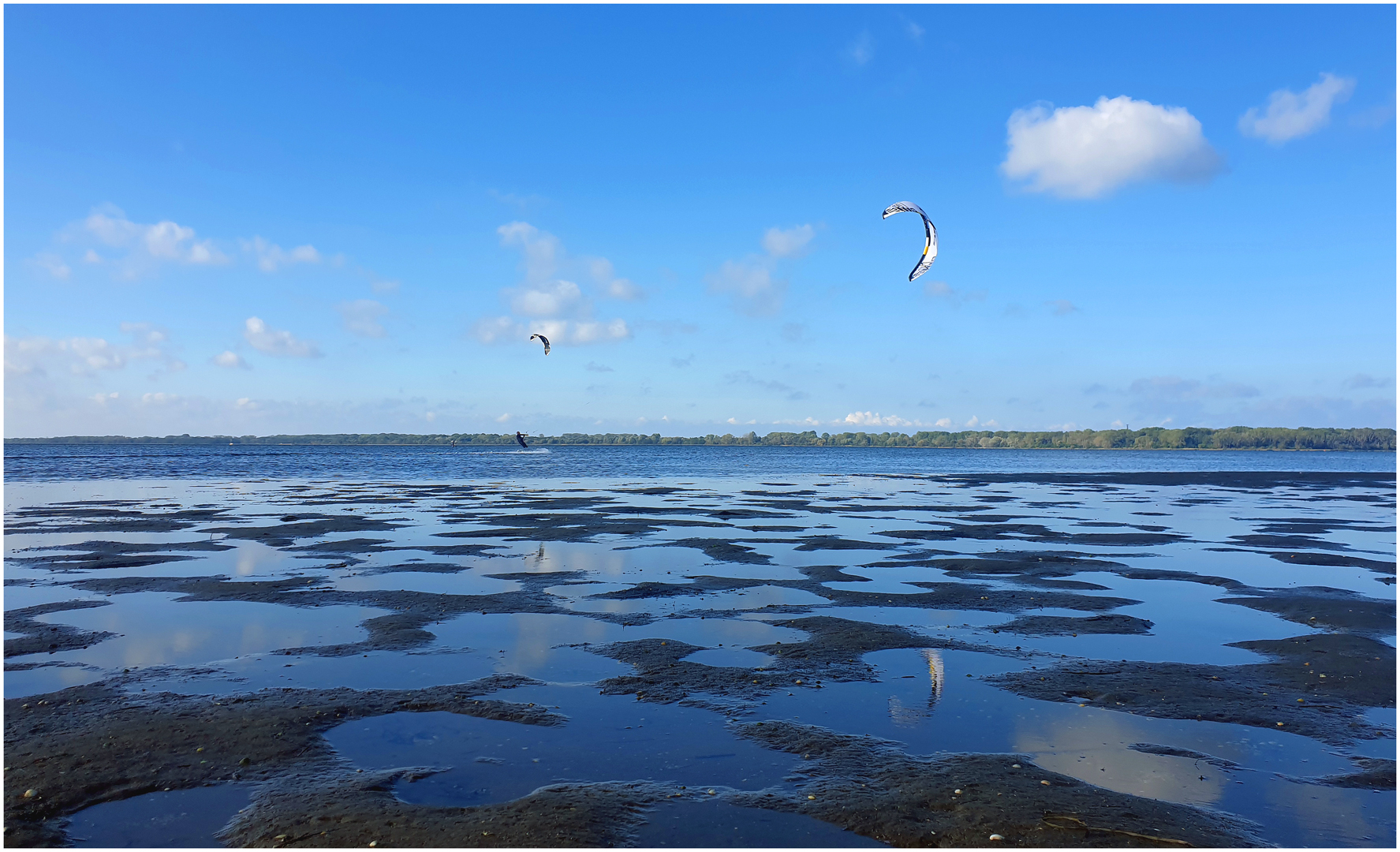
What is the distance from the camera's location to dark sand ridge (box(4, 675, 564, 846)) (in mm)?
6828

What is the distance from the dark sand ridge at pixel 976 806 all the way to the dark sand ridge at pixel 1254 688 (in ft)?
8.25

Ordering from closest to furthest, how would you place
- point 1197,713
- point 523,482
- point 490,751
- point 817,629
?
1. point 490,751
2. point 1197,713
3. point 817,629
4. point 523,482

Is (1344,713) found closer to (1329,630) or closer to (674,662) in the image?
(1329,630)

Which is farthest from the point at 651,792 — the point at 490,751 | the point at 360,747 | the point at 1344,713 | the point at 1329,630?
the point at 1329,630

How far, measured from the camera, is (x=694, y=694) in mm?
9430

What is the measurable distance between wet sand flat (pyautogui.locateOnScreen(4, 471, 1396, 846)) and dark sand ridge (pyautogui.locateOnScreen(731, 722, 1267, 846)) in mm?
30

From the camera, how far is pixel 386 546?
21531 millimetres

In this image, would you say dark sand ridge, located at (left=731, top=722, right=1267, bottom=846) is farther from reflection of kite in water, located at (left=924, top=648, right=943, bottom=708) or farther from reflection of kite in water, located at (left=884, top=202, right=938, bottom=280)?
reflection of kite in water, located at (left=884, top=202, right=938, bottom=280)

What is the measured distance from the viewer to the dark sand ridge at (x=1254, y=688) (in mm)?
8805

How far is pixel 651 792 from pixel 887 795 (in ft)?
6.38

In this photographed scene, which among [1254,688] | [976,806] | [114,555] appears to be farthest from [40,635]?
[1254,688]

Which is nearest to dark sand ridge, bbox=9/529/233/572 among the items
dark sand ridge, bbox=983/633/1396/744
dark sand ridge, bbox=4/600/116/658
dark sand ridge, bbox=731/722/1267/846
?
dark sand ridge, bbox=4/600/116/658

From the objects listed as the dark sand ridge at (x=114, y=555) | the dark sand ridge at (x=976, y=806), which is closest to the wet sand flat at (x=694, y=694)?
the dark sand ridge at (x=976, y=806)

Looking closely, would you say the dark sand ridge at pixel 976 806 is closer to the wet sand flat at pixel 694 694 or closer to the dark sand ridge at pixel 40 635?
the wet sand flat at pixel 694 694
